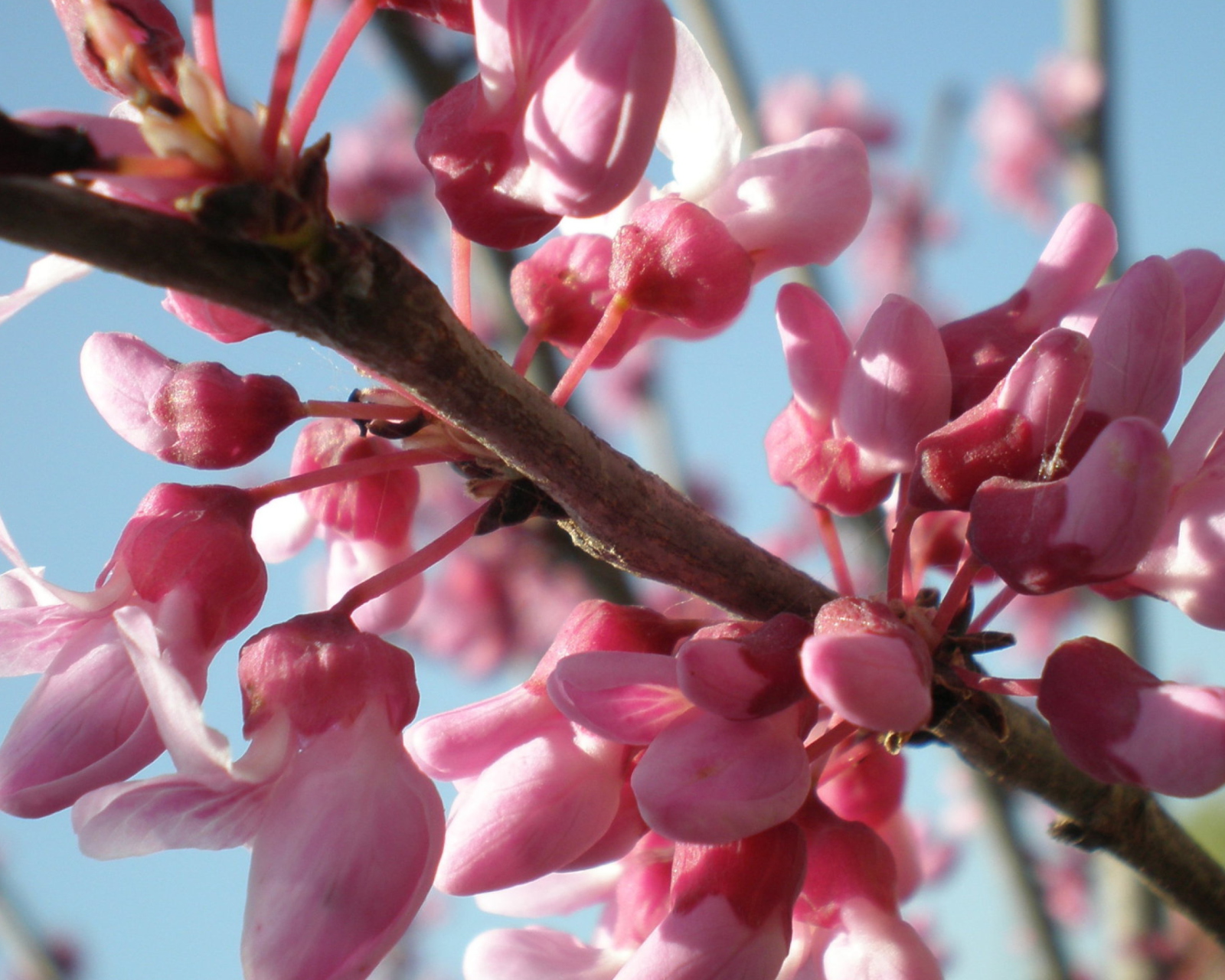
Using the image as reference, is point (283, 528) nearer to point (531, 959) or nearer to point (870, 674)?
point (531, 959)

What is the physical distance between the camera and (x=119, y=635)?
2.84 ft

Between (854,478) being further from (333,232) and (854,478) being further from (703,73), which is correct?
(333,232)

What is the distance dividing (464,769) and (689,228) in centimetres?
55

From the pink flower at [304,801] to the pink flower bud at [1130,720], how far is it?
1.72 ft

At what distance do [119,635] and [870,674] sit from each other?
0.59 metres

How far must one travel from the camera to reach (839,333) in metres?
1.13

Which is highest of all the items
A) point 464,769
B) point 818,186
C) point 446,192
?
point 446,192

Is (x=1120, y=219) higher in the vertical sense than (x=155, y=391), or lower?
lower

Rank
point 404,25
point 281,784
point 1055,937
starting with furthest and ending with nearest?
point 1055,937
point 404,25
point 281,784

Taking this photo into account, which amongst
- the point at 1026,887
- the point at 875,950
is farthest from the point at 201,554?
the point at 1026,887

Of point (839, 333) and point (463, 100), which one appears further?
point (839, 333)

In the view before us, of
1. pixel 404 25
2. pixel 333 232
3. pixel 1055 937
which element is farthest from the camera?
pixel 1055 937

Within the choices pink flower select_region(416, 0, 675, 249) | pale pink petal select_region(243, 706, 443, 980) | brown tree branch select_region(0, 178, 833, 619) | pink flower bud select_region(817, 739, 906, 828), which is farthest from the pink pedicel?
pink flower bud select_region(817, 739, 906, 828)

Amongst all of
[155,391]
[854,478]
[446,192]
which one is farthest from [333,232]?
[854,478]
